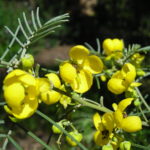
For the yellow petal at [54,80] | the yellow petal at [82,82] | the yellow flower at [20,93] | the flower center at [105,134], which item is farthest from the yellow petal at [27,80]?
the flower center at [105,134]

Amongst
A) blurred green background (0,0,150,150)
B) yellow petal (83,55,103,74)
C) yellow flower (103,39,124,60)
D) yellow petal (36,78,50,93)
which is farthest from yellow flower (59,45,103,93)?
blurred green background (0,0,150,150)

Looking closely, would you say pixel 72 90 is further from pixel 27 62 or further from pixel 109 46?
pixel 109 46

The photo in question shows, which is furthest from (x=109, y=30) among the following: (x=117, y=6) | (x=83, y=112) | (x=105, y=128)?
(x=105, y=128)

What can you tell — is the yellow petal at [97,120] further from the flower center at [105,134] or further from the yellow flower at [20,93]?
the yellow flower at [20,93]

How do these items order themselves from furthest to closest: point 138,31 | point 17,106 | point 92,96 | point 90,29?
point 90,29 → point 138,31 → point 92,96 → point 17,106

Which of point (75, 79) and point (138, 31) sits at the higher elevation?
point (75, 79)

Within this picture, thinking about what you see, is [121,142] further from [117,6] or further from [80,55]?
[117,6]

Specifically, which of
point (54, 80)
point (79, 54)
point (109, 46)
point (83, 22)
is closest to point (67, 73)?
point (54, 80)
